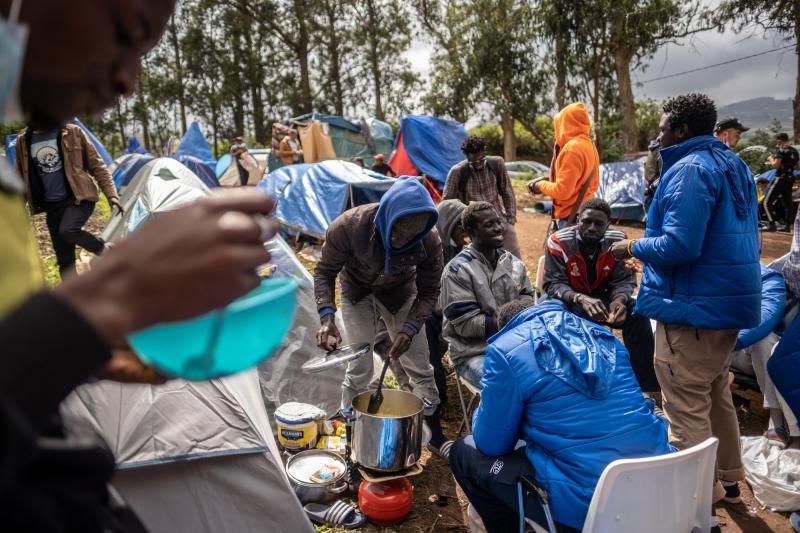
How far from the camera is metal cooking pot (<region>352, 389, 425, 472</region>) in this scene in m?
2.69

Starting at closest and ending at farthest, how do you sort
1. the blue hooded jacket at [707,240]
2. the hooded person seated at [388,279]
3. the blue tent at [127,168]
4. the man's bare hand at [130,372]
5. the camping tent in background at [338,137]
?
the man's bare hand at [130,372], the blue hooded jacket at [707,240], the hooded person seated at [388,279], the blue tent at [127,168], the camping tent in background at [338,137]

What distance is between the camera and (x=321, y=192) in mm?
8336

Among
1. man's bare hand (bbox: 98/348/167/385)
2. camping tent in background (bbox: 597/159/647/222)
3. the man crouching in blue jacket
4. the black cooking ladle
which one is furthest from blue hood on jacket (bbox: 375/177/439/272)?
camping tent in background (bbox: 597/159/647/222)

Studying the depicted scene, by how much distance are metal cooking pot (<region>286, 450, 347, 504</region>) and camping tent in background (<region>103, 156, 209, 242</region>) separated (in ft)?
12.9

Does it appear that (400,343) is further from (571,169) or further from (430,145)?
(430,145)

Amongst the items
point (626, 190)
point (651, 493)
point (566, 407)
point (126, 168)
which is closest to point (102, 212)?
point (126, 168)

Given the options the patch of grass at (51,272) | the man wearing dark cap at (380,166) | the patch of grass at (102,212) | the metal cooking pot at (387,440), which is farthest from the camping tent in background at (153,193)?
the metal cooking pot at (387,440)

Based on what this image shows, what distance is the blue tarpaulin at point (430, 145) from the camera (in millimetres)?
11594

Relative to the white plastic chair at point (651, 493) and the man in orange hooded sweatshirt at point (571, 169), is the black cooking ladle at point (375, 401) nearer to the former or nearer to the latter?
the white plastic chair at point (651, 493)

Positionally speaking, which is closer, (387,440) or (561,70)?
(387,440)

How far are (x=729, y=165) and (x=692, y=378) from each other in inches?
40.6

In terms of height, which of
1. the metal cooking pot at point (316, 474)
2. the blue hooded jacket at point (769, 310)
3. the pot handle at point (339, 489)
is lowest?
the pot handle at point (339, 489)

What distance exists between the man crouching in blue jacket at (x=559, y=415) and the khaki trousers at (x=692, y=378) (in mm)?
801

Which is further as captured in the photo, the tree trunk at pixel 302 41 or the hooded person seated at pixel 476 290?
the tree trunk at pixel 302 41
